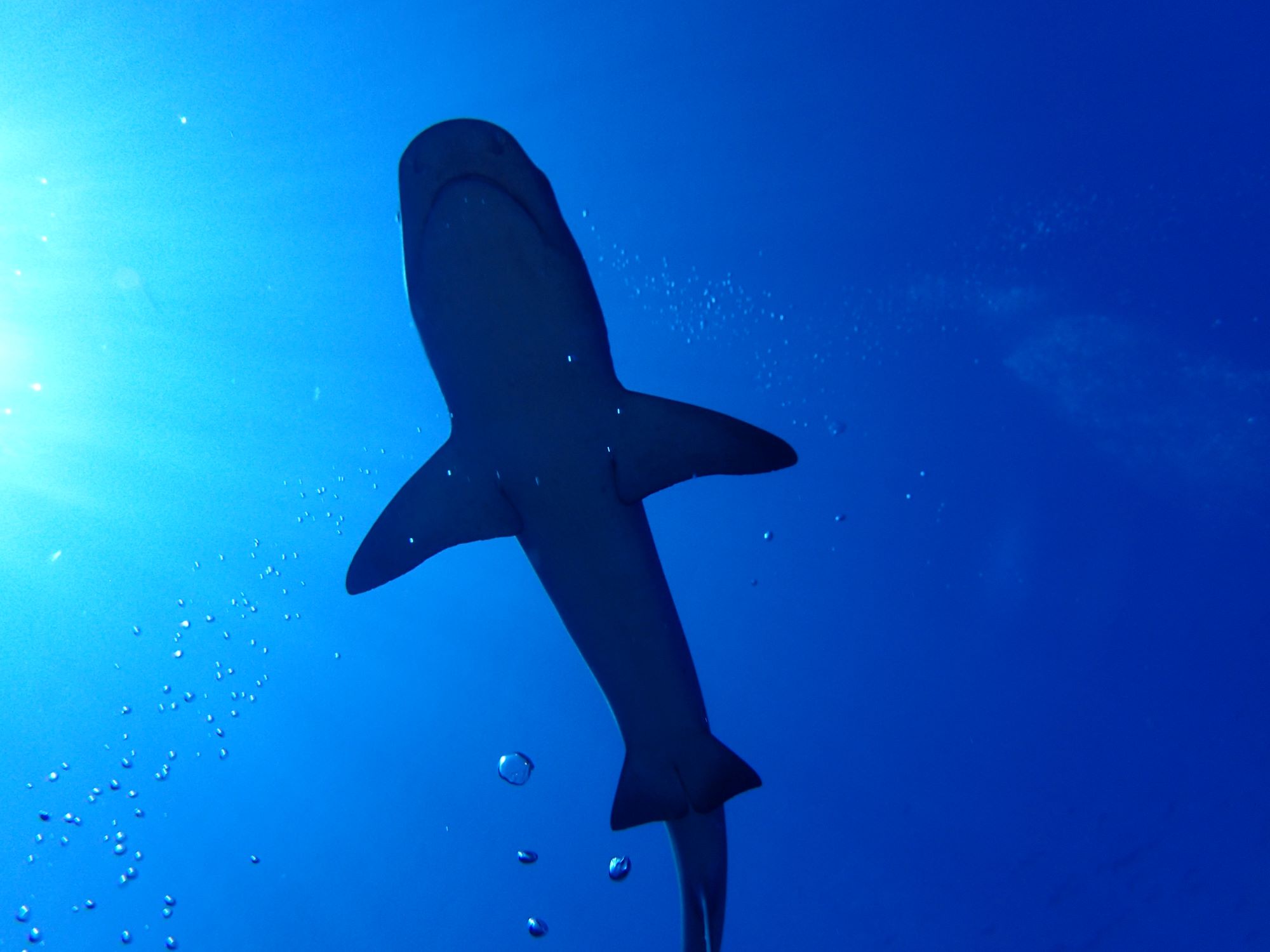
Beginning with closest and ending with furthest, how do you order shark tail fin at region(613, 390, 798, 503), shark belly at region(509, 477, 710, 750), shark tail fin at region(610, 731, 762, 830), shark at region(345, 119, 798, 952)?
1. shark at region(345, 119, 798, 952)
2. shark tail fin at region(613, 390, 798, 503)
3. shark belly at region(509, 477, 710, 750)
4. shark tail fin at region(610, 731, 762, 830)

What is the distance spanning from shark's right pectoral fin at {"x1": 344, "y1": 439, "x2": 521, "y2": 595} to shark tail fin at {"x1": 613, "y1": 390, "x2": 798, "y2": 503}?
68cm

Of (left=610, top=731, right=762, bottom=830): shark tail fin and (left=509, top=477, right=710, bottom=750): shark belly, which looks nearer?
(left=509, top=477, right=710, bottom=750): shark belly

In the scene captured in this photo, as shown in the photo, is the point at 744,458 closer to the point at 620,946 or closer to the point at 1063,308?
the point at 1063,308

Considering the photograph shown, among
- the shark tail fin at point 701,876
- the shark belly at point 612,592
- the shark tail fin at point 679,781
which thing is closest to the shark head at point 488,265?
the shark belly at point 612,592

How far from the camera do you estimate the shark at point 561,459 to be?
9.58 ft

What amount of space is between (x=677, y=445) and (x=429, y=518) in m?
1.36

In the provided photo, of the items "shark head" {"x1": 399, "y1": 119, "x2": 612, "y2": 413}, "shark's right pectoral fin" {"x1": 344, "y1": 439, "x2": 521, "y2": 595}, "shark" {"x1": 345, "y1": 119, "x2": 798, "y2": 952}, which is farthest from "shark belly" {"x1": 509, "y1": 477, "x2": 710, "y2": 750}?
"shark head" {"x1": 399, "y1": 119, "x2": 612, "y2": 413}

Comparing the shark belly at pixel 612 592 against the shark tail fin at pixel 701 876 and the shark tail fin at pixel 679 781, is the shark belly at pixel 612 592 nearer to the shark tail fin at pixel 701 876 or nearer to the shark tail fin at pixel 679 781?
the shark tail fin at pixel 679 781

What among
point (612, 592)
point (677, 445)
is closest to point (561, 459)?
point (677, 445)

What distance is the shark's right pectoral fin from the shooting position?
145 inches

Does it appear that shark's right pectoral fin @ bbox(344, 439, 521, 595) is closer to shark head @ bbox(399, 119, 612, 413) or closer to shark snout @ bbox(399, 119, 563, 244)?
shark head @ bbox(399, 119, 612, 413)

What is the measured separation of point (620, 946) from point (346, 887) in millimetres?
4298

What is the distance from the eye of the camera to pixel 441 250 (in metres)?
2.92

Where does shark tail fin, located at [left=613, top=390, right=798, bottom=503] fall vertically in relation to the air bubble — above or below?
below
